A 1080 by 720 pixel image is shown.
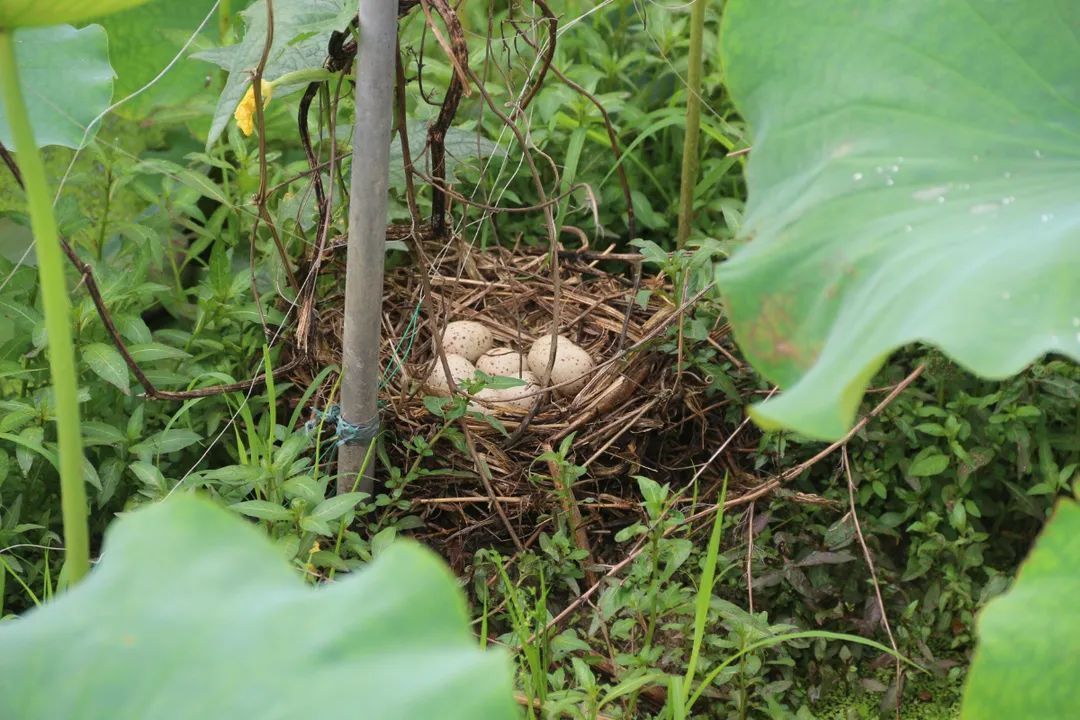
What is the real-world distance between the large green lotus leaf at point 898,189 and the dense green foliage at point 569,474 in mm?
73

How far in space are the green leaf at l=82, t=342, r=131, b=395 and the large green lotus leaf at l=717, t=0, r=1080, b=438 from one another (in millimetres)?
1021

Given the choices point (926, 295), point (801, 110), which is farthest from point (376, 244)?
point (926, 295)

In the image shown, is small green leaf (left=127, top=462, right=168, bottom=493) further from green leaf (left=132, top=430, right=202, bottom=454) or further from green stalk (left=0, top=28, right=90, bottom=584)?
green stalk (left=0, top=28, right=90, bottom=584)

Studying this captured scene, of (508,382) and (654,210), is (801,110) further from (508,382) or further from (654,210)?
(654,210)

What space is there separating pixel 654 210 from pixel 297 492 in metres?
1.27

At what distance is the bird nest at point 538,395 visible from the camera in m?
1.90

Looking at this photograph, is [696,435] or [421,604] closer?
[421,604]

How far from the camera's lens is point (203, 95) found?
2439 mm

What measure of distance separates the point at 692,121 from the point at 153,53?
133cm

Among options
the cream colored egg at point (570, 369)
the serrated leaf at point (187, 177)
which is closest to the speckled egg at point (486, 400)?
the cream colored egg at point (570, 369)

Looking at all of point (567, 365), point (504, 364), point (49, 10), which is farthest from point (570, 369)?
point (49, 10)

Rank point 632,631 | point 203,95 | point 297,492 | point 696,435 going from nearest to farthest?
point 297,492
point 632,631
point 696,435
point 203,95

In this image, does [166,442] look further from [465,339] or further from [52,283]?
[52,283]

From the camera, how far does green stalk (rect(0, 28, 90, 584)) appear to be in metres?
0.91
